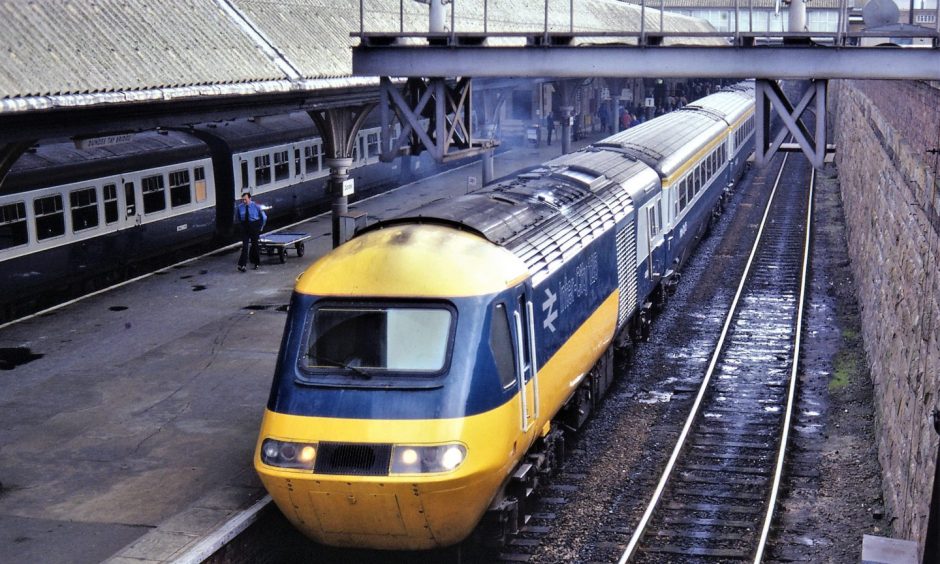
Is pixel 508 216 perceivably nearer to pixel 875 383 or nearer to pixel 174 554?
pixel 174 554

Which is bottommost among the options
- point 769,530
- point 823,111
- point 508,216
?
point 769,530

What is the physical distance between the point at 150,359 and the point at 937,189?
10332 mm

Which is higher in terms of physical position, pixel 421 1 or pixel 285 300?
pixel 421 1

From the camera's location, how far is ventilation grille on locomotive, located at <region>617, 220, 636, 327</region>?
14219mm

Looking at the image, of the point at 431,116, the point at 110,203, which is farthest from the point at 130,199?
the point at 431,116

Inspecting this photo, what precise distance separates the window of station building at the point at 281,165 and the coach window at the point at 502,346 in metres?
17.0

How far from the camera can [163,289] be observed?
66.1 feet

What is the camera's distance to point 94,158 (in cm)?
1856

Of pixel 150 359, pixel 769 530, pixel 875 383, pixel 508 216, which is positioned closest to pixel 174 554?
pixel 508 216

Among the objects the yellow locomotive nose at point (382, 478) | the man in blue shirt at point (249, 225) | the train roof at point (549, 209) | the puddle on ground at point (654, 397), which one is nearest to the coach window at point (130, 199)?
the man in blue shirt at point (249, 225)

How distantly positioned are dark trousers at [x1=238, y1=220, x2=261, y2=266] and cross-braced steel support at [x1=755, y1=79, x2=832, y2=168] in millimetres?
11743

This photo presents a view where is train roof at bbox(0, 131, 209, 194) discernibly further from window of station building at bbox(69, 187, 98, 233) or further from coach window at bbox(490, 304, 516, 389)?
coach window at bbox(490, 304, 516, 389)

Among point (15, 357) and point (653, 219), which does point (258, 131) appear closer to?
point (15, 357)

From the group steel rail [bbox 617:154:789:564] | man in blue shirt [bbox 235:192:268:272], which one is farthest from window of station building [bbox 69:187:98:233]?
steel rail [bbox 617:154:789:564]
